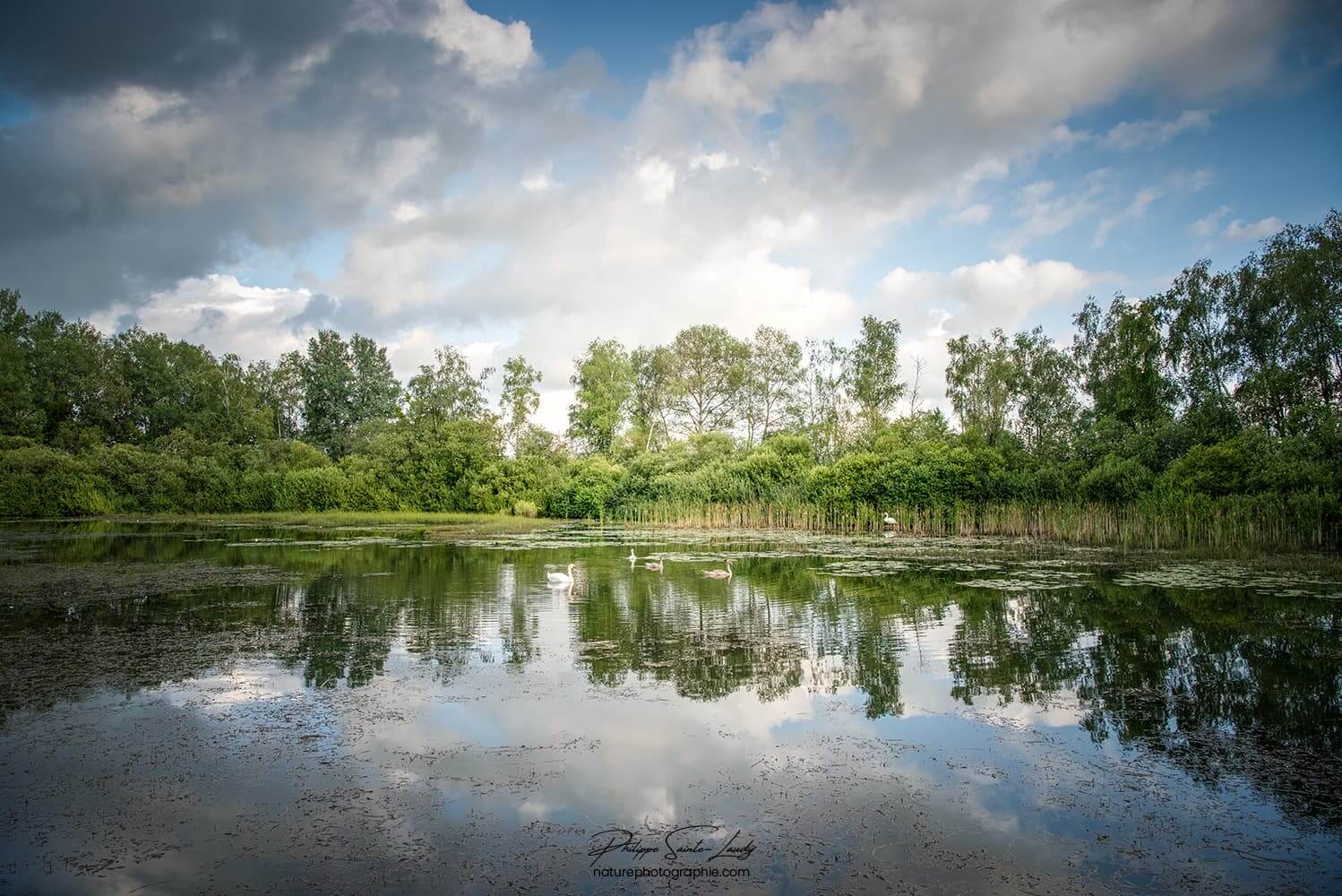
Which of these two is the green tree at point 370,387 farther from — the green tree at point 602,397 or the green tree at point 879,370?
the green tree at point 879,370

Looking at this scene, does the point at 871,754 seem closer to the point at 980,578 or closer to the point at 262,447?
the point at 980,578

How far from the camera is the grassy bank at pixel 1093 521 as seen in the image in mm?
19531

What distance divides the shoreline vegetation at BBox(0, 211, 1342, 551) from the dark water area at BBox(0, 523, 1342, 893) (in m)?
11.8

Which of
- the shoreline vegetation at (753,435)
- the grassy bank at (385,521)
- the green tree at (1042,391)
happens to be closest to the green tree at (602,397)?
the shoreline vegetation at (753,435)

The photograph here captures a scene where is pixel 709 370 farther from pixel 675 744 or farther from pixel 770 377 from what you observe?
pixel 675 744

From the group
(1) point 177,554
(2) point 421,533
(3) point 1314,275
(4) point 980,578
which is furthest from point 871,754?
(3) point 1314,275

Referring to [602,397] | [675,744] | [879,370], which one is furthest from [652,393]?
[675,744]

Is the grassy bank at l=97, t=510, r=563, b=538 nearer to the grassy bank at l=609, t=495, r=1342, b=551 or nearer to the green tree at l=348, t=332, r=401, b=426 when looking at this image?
the grassy bank at l=609, t=495, r=1342, b=551

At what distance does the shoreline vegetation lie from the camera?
982 inches

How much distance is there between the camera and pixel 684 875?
4195 mm

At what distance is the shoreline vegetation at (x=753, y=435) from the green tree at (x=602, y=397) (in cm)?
21

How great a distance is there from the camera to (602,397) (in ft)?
194

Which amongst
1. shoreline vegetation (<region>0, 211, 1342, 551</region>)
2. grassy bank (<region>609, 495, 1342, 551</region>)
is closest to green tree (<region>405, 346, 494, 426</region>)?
shoreline vegetation (<region>0, 211, 1342, 551</region>)

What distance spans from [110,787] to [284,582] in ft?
36.3
